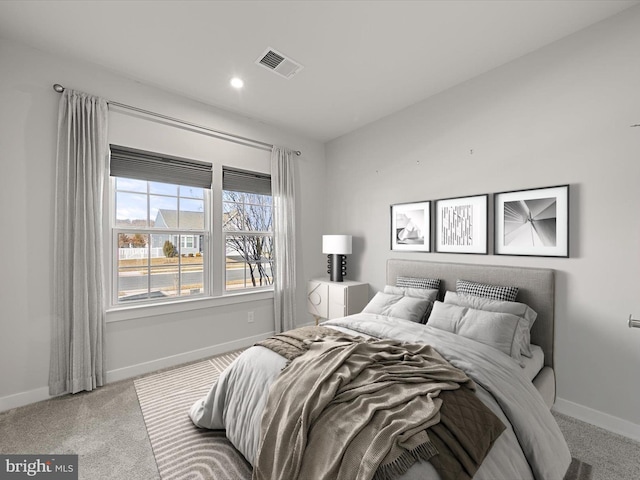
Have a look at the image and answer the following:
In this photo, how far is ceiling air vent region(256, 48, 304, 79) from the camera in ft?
8.13

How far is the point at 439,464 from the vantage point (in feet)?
3.52

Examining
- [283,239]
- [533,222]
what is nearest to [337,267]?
[283,239]

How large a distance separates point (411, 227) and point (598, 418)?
2.13 meters

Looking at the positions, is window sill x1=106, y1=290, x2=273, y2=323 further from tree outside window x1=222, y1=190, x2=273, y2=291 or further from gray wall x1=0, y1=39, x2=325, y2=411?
tree outside window x1=222, y1=190, x2=273, y2=291

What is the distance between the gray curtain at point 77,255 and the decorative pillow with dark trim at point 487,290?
3248 millimetres

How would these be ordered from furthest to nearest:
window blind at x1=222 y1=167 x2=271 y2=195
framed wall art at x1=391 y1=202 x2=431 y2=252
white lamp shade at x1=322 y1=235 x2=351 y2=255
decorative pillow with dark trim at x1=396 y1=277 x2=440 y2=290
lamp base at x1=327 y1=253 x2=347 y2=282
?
lamp base at x1=327 y1=253 x2=347 y2=282 → white lamp shade at x1=322 y1=235 x2=351 y2=255 → window blind at x1=222 y1=167 x2=271 y2=195 → framed wall art at x1=391 y1=202 x2=431 y2=252 → decorative pillow with dark trim at x1=396 y1=277 x2=440 y2=290

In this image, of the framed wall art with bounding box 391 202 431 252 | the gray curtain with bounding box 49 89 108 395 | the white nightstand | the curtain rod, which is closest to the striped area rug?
the gray curtain with bounding box 49 89 108 395

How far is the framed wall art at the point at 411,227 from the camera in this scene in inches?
127

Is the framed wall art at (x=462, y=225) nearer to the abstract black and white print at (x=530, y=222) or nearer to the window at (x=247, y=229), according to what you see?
the abstract black and white print at (x=530, y=222)

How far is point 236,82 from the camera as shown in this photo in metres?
2.90

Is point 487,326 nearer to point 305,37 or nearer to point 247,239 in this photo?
point 305,37

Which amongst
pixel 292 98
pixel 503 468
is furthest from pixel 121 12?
pixel 503 468

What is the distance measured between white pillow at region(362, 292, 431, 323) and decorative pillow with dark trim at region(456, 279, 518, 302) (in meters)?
0.34

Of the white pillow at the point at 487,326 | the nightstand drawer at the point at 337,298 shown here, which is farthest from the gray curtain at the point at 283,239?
the white pillow at the point at 487,326
